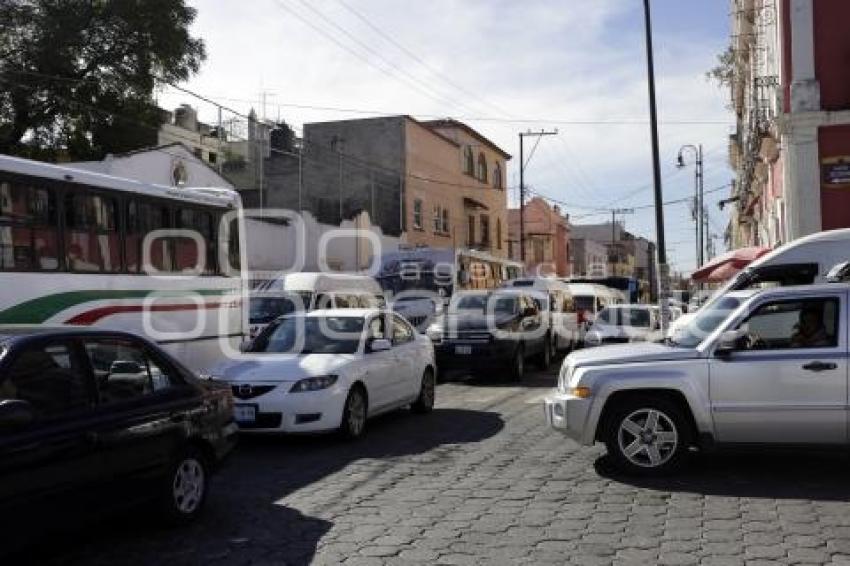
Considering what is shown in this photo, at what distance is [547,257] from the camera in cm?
7288

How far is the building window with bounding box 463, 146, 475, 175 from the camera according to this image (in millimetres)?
50759

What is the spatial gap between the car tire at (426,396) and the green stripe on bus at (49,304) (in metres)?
3.96

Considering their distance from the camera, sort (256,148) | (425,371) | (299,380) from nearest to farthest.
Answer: (299,380), (425,371), (256,148)

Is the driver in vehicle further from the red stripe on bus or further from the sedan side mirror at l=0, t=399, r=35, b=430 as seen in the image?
the red stripe on bus

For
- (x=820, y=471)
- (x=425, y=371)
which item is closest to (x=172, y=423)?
(x=820, y=471)

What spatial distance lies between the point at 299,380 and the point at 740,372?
4.41 meters

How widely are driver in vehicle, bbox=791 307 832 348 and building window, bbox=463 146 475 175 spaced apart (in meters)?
42.7

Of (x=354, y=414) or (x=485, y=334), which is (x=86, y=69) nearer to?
(x=485, y=334)

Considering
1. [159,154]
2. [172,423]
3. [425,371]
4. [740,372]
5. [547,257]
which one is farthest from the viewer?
[547,257]

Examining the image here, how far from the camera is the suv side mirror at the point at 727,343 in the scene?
7.96 metres

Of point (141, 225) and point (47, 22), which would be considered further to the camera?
point (47, 22)

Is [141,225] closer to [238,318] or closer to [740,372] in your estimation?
[238,318]

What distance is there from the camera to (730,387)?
7.94 metres

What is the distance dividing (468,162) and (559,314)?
3016cm
